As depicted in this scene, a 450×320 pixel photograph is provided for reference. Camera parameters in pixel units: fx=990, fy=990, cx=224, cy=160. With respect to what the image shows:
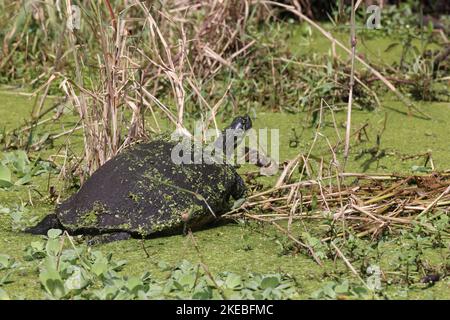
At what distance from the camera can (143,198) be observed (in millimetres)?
2980

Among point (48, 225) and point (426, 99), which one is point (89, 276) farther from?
point (426, 99)

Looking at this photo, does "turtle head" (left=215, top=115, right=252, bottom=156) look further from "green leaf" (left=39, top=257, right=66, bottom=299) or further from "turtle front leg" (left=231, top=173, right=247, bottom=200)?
"green leaf" (left=39, top=257, right=66, bottom=299)

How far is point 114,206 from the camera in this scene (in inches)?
117

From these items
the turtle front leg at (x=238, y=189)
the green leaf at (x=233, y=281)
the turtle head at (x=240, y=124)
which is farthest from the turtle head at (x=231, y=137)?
the green leaf at (x=233, y=281)

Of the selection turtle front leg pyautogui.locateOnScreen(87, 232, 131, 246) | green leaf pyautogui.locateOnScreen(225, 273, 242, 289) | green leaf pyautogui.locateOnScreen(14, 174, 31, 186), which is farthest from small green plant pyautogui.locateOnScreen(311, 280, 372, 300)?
green leaf pyautogui.locateOnScreen(14, 174, 31, 186)

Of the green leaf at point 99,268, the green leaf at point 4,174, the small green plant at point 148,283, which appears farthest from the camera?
the green leaf at point 4,174

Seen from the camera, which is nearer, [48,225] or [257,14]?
[48,225]

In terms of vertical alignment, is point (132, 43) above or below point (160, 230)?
above

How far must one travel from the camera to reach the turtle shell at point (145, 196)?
9.70ft

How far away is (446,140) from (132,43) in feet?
4.62

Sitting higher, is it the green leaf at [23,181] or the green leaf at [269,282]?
the green leaf at [269,282]

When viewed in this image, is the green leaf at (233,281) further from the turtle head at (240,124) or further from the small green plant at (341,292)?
the turtle head at (240,124)
